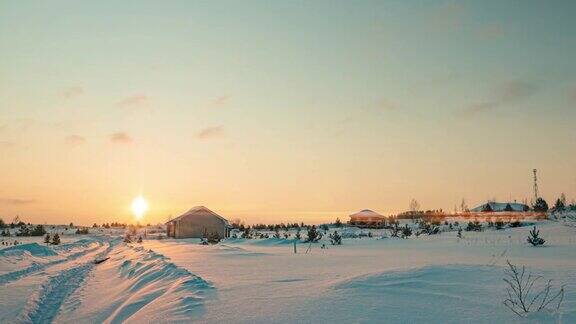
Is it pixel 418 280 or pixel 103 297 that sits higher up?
pixel 418 280

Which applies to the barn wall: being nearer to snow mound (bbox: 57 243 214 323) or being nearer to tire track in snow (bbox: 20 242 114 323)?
tire track in snow (bbox: 20 242 114 323)

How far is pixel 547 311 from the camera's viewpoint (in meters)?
4.94

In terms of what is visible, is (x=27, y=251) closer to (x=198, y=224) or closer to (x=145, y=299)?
(x=145, y=299)

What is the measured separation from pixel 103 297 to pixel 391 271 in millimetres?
6167

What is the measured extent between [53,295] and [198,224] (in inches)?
1485

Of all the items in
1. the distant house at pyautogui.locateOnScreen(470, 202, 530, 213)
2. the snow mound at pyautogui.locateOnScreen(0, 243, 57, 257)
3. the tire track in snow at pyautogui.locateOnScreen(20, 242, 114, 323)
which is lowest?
the tire track in snow at pyautogui.locateOnScreen(20, 242, 114, 323)

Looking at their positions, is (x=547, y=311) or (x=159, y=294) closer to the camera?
(x=547, y=311)

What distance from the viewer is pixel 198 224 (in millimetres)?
47469

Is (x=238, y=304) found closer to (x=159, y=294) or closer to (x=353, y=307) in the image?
(x=353, y=307)

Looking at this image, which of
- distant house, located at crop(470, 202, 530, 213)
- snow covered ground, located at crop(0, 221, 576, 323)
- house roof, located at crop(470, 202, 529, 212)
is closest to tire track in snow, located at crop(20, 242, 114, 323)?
snow covered ground, located at crop(0, 221, 576, 323)

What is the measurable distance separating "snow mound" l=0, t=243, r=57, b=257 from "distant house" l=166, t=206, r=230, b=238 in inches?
958

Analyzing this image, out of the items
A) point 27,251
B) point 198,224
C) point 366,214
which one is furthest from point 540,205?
point 27,251

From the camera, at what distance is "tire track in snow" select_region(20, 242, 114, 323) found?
7910 millimetres

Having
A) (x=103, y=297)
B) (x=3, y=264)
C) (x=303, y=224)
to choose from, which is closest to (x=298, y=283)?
(x=103, y=297)
